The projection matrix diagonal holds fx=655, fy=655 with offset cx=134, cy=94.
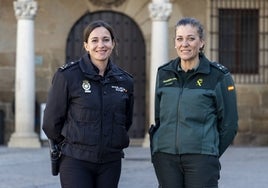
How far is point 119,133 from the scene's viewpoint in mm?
4379

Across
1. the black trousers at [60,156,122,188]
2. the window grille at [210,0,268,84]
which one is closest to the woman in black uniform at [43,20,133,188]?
the black trousers at [60,156,122,188]

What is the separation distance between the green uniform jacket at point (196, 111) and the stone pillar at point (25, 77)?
9.11 m

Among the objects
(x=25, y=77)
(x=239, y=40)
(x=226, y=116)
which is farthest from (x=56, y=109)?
(x=239, y=40)

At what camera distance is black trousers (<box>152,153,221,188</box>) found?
4.20 m

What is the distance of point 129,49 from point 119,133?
1069 centimetres

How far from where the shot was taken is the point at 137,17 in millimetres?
15008

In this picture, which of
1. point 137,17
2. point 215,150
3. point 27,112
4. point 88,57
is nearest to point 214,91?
point 215,150

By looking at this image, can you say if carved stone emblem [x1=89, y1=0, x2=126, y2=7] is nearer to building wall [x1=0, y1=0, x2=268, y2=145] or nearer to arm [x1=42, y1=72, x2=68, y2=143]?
building wall [x1=0, y1=0, x2=268, y2=145]

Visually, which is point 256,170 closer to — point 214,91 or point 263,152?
point 263,152

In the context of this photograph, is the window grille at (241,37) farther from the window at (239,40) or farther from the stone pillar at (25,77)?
the stone pillar at (25,77)

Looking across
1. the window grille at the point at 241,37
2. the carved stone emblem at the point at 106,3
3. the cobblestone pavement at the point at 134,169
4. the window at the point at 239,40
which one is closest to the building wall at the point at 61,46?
the carved stone emblem at the point at 106,3

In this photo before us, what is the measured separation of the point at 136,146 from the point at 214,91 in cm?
989

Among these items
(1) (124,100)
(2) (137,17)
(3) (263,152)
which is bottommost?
(3) (263,152)

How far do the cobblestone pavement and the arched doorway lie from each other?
1657 millimetres
